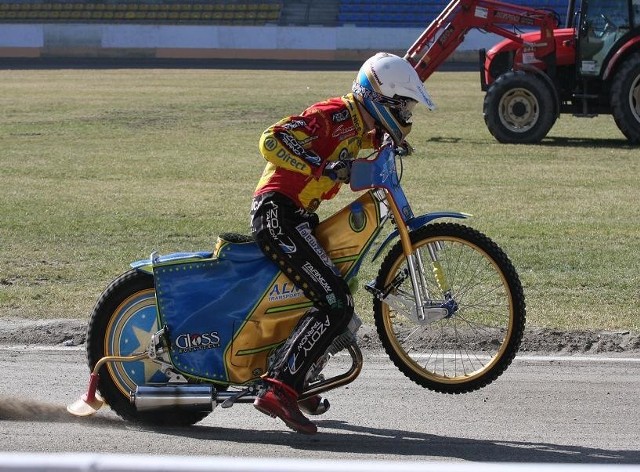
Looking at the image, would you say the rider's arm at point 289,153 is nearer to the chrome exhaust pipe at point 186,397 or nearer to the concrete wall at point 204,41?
the chrome exhaust pipe at point 186,397

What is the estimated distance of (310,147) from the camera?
5770mm

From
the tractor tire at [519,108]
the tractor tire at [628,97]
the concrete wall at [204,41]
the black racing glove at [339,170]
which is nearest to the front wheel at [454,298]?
the black racing glove at [339,170]

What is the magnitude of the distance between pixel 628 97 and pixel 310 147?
1542 centimetres

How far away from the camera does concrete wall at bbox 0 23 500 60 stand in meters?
48.3

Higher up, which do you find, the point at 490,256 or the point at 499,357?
the point at 490,256

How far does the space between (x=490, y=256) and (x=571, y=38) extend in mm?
16511

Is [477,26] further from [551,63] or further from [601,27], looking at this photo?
[601,27]

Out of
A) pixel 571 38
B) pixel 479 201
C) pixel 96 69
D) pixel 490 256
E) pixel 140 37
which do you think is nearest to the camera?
pixel 490 256

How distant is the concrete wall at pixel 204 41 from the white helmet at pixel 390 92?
41.9m

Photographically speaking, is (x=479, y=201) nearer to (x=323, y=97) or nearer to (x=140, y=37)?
(x=323, y=97)

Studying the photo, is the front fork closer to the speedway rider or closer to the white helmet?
the speedway rider

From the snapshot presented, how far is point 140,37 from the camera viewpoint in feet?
166

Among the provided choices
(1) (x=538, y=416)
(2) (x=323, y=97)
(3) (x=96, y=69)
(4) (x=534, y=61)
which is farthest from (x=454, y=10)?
(3) (x=96, y=69)

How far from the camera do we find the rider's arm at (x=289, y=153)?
222 inches
